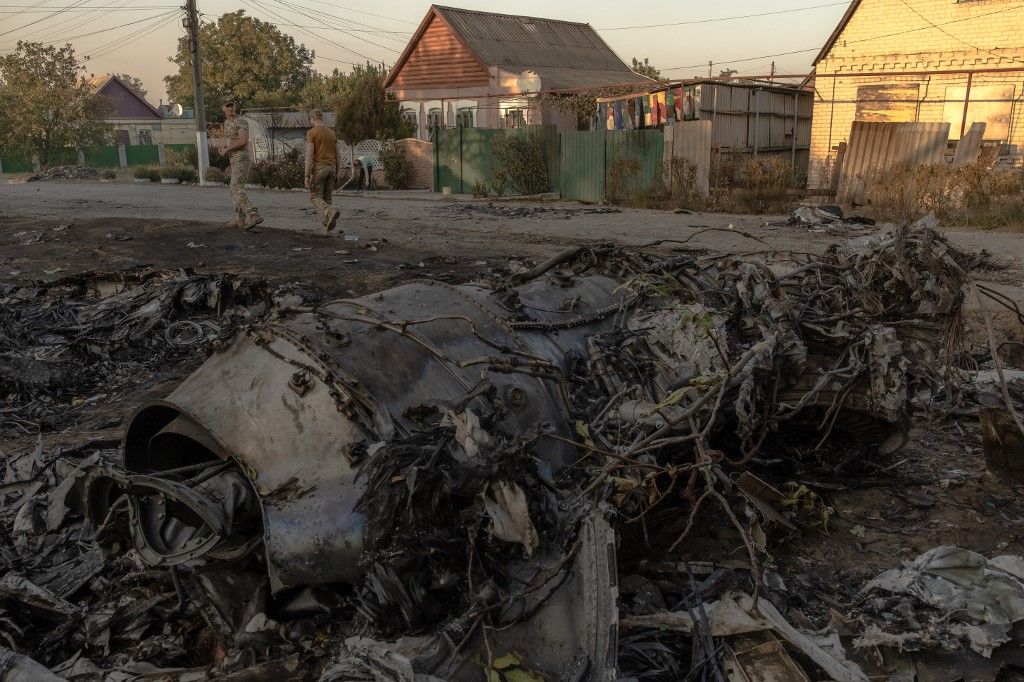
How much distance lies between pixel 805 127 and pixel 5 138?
43146 mm

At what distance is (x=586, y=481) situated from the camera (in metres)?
Answer: 3.50

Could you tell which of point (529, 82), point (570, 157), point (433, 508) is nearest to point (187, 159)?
point (529, 82)

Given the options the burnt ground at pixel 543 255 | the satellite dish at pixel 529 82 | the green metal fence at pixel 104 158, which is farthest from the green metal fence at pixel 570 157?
the green metal fence at pixel 104 158

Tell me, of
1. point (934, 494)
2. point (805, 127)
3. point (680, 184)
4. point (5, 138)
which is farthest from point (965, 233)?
point (5, 138)

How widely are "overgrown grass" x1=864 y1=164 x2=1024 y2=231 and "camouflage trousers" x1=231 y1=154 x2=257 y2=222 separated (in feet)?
41.3

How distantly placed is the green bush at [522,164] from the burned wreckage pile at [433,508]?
18846 mm

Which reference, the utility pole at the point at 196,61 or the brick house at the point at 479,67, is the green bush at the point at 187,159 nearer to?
the utility pole at the point at 196,61

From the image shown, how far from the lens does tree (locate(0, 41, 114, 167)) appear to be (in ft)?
143

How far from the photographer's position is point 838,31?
20531 mm

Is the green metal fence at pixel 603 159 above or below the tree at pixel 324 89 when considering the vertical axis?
below

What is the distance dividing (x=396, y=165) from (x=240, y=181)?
1524 centimetres

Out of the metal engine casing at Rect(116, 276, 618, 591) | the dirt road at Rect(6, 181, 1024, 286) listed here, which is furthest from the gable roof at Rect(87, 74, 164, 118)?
the metal engine casing at Rect(116, 276, 618, 591)

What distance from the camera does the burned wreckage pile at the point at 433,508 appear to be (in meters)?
2.86

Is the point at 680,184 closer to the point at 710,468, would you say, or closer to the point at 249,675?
the point at 710,468
